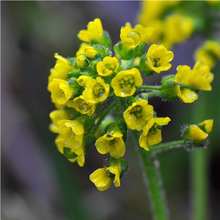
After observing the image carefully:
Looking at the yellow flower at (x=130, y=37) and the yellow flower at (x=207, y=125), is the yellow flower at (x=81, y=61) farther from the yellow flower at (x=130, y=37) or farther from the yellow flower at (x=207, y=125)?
the yellow flower at (x=207, y=125)

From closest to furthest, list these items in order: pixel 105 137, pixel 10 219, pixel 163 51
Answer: pixel 105 137 → pixel 163 51 → pixel 10 219

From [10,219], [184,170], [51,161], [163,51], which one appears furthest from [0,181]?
[163,51]

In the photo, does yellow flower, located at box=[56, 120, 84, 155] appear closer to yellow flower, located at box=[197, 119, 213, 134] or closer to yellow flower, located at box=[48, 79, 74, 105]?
yellow flower, located at box=[48, 79, 74, 105]

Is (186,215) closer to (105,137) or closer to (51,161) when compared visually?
(51,161)

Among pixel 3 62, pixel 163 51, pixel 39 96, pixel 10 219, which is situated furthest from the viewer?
pixel 3 62

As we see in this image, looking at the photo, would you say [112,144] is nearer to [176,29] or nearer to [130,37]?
[130,37]

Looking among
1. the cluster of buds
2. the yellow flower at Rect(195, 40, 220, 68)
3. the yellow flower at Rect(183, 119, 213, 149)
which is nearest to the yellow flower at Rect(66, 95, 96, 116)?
the cluster of buds
